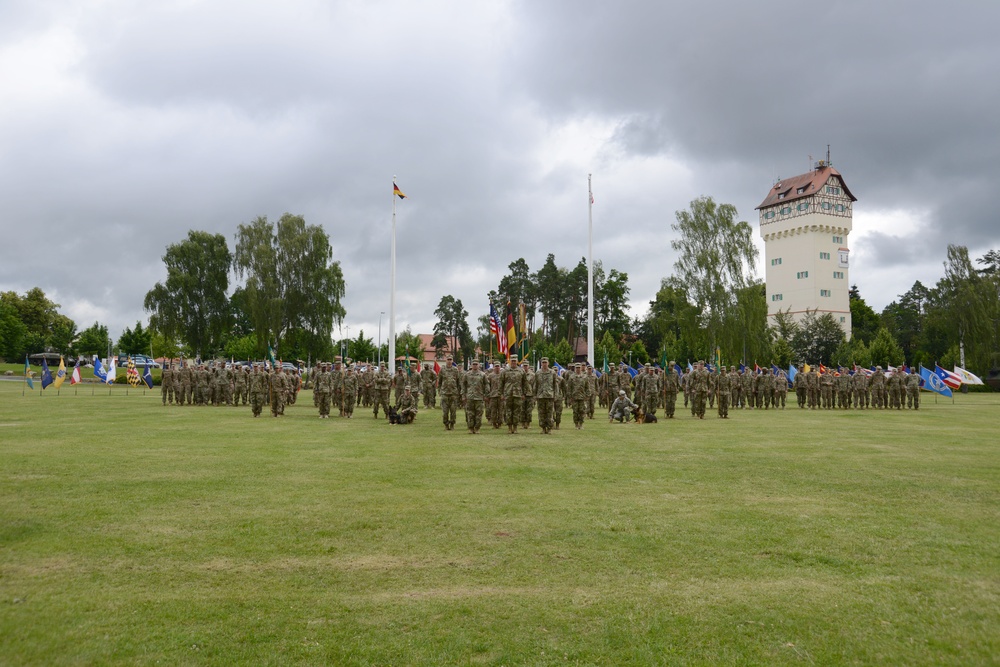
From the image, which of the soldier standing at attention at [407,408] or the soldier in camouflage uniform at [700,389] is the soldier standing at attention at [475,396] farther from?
the soldier in camouflage uniform at [700,389]

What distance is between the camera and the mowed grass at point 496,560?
4395mm

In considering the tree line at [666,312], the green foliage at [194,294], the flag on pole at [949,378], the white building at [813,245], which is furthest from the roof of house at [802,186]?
the green foliage at [194,294]

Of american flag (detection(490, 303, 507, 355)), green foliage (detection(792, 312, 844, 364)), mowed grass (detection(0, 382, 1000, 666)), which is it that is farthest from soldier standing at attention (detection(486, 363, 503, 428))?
green foliage (detection(792, 312, 844, 364))

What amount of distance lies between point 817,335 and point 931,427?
5377 cm

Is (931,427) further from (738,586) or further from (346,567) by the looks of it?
(346,567)

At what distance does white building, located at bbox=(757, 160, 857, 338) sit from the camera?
77312mm

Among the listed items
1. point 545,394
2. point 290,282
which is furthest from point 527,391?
point 290,282

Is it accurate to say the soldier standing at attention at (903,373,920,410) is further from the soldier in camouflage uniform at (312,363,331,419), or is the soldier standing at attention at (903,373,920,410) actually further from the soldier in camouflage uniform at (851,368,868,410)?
the soldier in camouflage uniform at (312,363,331,419)

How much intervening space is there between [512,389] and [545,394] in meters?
0.86

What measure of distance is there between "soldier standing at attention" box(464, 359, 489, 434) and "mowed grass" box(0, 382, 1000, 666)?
5.14 m

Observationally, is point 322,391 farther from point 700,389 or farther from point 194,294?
point 194,294

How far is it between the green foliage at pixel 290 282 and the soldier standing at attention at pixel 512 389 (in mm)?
39750

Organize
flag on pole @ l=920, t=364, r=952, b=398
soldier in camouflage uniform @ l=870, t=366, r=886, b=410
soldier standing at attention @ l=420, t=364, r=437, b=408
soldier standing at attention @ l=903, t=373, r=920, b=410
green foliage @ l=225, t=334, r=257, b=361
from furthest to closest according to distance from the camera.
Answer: green foliage @ l=225, t=334, r=257, b=361 → flag on pole @ l=920, t=364, r=952, b=398 → soldier in camouflage uniform @ l=870, t=366, r=886, b=410 → soldier standing at attention @ l=903, t=373, r=920, b=410 → soldier standing at attention @ l=420, t=364, r=437, b=408

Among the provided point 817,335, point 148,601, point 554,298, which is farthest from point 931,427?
point 554,298
